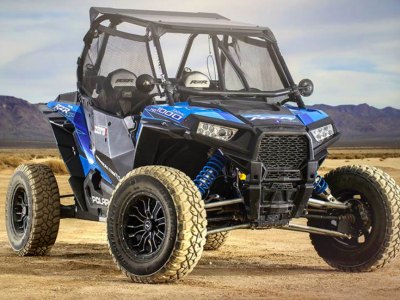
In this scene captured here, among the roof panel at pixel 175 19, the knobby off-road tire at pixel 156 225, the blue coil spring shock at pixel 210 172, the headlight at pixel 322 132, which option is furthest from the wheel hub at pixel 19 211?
the headlight at pixel 322 132

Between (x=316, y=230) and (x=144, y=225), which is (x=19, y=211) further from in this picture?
(x=316, y=230)

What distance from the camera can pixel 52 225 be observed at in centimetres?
1222

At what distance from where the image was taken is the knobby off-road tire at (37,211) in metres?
12.2

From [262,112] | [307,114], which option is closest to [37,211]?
[262,112]

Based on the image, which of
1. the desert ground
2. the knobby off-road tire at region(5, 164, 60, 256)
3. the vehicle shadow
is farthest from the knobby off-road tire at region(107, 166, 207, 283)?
the knobby off-road tire at region(5, 164, 60, 256)

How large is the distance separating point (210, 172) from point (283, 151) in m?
0.76

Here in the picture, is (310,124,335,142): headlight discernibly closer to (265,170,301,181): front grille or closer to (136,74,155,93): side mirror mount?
(265,170,301,181): front grille

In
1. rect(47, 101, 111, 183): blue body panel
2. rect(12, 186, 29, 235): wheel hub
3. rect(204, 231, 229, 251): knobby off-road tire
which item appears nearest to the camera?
rect(47, 101, 111, 183): blue body panel

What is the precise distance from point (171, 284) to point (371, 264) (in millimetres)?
2538

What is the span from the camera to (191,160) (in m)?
10.5

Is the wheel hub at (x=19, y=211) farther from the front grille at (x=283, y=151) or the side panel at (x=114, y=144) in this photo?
the front grille at (x=283, y=151)

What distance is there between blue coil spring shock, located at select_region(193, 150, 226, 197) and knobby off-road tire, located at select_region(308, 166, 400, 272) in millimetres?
1833

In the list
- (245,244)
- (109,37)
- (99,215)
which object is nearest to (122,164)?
(99,215)

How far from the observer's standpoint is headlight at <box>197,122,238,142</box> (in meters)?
9.37
